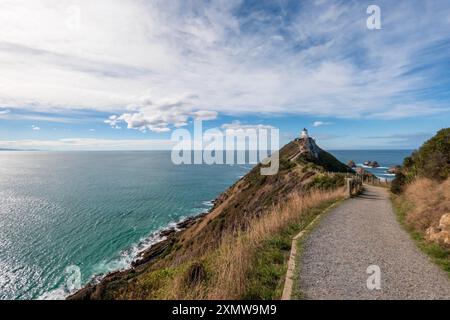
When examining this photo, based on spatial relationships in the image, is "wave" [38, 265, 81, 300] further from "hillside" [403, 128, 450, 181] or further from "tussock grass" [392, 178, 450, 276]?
"hillside" [403, 128, 450, 181]

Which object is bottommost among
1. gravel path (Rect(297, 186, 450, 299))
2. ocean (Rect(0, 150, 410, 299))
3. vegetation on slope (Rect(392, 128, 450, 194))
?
ocean (Rect(0, 150, 410, 299))

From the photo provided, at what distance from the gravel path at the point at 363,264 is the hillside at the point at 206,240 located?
63.6 inches

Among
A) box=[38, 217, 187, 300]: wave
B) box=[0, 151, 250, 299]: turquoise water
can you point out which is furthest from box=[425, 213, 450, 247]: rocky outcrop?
box=[0, 151, 250, 299]: turquoise water

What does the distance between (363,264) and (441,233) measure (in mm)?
3093

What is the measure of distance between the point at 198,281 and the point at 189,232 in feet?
94.5

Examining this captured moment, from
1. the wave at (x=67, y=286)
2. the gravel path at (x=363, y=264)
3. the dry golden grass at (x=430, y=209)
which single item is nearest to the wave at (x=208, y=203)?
the wave at (x=67, y=286)

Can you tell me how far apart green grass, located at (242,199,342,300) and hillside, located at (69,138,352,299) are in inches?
15.6

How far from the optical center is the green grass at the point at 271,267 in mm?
4586

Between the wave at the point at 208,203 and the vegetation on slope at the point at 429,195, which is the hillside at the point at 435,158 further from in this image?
the wave at the point at 208,203

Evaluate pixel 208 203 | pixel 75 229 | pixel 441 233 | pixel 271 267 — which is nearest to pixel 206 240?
pixel 271 267

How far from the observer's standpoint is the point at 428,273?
17.5 ft

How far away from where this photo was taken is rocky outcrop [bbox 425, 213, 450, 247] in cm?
674

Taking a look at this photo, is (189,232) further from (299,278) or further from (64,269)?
(299,278)

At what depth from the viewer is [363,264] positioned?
18.9ft
